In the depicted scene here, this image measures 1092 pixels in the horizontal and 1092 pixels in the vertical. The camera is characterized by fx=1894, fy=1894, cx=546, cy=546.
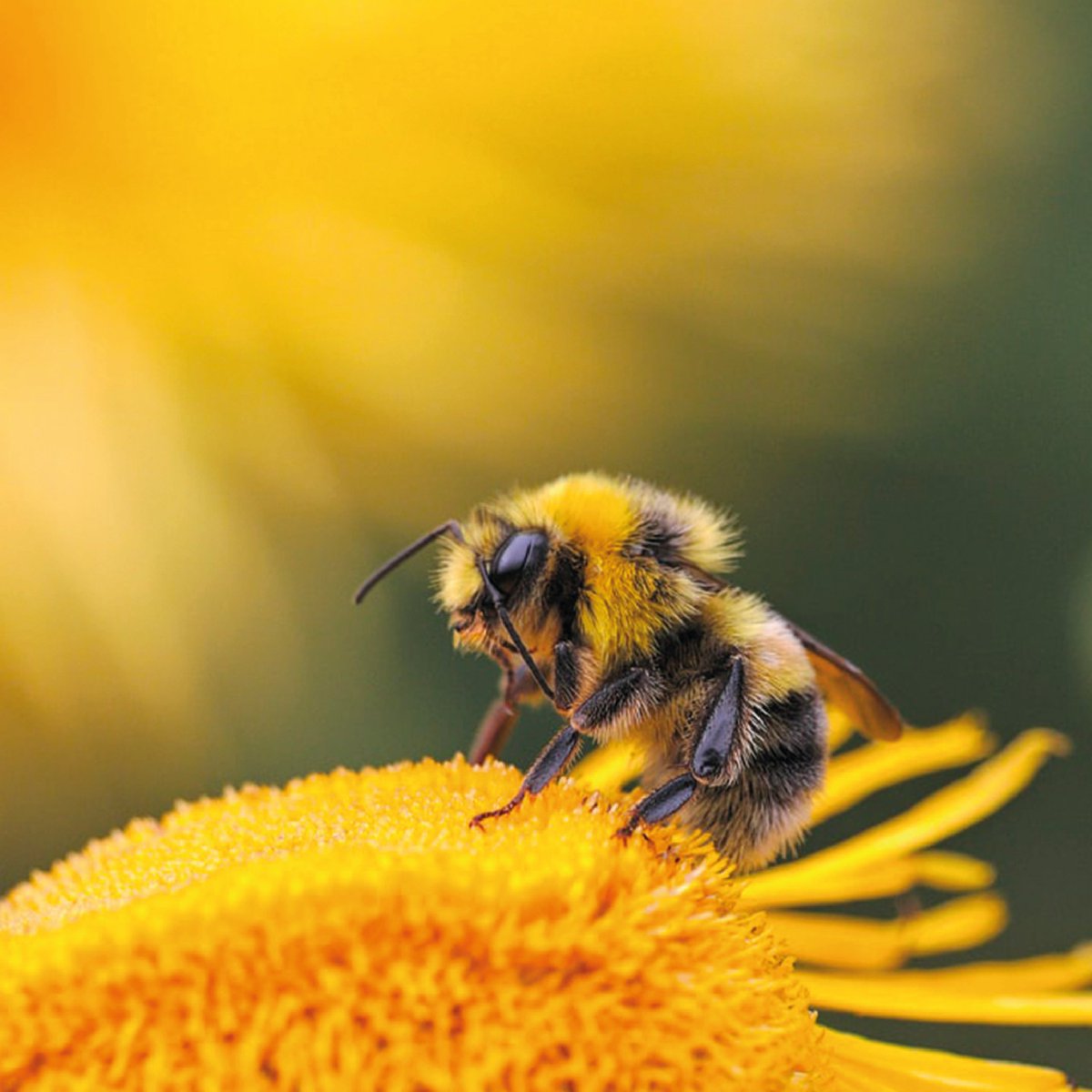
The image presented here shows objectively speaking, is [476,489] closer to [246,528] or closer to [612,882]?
[246,528]

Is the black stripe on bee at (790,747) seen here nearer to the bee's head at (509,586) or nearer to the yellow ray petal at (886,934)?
the bee's head at (509,586)

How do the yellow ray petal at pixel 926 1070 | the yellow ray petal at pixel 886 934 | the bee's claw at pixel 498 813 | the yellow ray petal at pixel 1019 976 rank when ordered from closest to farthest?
the bee's claw at pixel 498 813, the yellow ray petal at pixel 926 1070, the yellow ray petal at pixel 1019 976, the yellow ray petal at pixel 886 934

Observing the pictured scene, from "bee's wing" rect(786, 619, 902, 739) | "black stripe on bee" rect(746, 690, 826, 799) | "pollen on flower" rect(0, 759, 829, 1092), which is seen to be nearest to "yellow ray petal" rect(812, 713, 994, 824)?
"bee's wing" rect(786, 619, 902, 739)

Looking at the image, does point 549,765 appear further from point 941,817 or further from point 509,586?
point 941,817

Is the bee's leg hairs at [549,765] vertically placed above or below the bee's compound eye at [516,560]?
below

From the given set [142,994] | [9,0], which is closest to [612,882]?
[142,994]

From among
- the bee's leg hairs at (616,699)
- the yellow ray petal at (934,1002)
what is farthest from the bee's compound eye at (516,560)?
the yellow ray petal at (934,1002)
